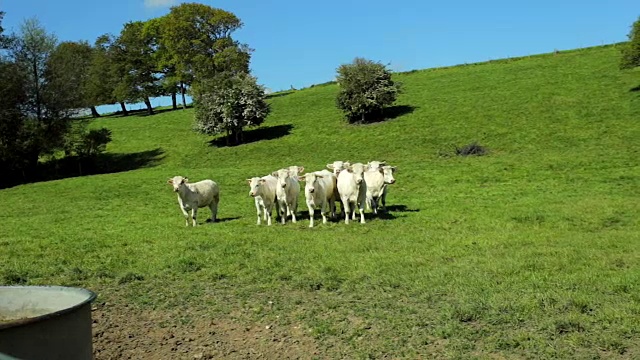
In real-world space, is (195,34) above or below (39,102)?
above

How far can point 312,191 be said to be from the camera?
17266mm

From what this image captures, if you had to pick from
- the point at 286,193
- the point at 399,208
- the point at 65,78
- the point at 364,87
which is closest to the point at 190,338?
the point at 286,193

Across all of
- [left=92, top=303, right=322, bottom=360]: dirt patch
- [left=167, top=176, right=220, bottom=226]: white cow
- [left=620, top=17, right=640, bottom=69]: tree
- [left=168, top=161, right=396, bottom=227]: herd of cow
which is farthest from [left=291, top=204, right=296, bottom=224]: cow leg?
[left=620, top=17, right=640, bottom=69]: tree

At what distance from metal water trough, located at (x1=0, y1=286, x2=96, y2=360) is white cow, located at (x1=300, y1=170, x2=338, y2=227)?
12035 mm

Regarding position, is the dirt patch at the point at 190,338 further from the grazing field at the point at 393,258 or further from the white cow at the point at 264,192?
the white cow at the point at 264,192

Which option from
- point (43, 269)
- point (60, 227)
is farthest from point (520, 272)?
point (60, 227)

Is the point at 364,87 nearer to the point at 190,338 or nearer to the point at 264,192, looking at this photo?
the point at 264,192

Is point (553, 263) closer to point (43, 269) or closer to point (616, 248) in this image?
point (616, 248)

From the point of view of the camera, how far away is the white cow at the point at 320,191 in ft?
56.6

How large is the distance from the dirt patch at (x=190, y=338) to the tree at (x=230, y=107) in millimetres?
36808

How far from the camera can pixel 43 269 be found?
11.9 meters

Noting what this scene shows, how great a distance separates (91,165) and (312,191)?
33236 millimetres

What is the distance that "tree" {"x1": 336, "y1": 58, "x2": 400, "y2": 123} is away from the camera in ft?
145

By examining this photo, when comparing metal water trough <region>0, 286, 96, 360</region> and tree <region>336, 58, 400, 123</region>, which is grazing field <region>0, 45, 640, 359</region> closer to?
metal water trough <region>0, 286, 96, 360</region>
